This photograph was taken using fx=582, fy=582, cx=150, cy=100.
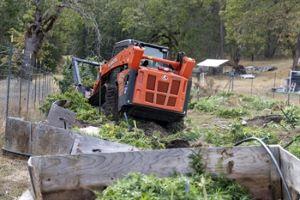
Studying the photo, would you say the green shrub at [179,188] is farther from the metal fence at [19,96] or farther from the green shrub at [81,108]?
the green shrub at [81,108]

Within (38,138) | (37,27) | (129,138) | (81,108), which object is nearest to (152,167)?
(129,138)

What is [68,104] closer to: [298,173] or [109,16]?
[298,173]

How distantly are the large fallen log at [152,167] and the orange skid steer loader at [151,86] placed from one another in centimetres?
713

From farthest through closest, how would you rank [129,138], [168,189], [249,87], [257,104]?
[249,87], [257,104], [129,138], [168,189]

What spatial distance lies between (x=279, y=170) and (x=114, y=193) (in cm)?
146

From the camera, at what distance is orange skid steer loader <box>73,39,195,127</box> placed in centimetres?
1243

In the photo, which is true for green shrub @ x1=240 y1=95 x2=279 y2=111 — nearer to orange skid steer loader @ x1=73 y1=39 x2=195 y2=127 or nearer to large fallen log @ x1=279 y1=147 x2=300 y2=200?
orange skid steer loader @ x1=73 y1=39 x2=195 y2=127

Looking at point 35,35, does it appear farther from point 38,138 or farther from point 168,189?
point 168,189

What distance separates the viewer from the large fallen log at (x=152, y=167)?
201 inches

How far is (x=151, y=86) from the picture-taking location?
1246 cm

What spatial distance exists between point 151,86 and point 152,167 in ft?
23.8

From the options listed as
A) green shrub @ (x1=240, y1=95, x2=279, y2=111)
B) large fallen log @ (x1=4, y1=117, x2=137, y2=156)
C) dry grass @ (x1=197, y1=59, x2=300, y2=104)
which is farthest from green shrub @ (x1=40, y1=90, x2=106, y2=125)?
dry grass @ (x1=197, y1=59, x2=300, y2=104)

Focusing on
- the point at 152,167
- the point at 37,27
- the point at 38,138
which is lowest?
the point at 38,138

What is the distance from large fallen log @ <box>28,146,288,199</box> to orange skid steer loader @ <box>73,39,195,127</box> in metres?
7.13
